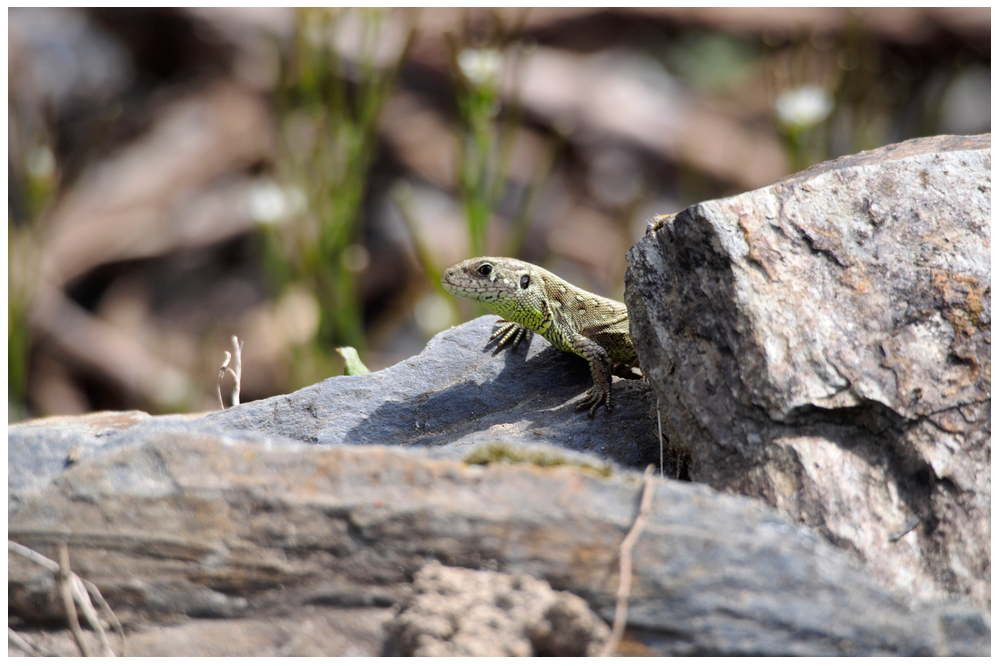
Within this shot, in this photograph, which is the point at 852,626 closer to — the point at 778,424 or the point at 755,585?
the point at 755,585

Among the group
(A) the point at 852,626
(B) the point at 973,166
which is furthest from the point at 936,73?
(A) the point at 852,626

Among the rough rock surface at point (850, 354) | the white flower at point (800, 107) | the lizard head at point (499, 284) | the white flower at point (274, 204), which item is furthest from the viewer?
the white flower at point (274, 204)

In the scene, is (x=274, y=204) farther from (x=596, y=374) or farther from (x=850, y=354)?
(x=850, y=354)

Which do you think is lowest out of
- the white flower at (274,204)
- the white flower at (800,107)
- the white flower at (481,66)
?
the white flower at (274,204)

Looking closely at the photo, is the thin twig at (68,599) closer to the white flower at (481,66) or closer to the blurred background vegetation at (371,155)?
→ the white flower at (481,66)

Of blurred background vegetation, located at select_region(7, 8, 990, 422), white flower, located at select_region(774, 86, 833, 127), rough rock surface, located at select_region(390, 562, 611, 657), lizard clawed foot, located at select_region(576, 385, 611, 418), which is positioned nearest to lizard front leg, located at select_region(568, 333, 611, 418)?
lizard clawed foot, located at select_region(576, 385, 611, 418)

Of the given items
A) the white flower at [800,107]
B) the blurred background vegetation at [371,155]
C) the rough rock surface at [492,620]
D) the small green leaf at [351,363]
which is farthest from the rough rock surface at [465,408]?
the blurred background vegetation at [371,155]
